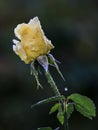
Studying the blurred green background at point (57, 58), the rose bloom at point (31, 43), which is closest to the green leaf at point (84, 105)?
the rose bloom at point (31, 43)

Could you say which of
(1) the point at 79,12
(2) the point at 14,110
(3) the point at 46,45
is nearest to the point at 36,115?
(2) the point at 14,110

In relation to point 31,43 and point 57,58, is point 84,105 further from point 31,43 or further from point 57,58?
point 57,58

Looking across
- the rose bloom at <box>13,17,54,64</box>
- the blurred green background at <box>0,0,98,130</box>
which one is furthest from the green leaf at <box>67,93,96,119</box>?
the blurred green background at <box>0,0,98,130</box>

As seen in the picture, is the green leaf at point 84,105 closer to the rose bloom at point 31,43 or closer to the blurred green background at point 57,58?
the rose bloom at point 31,43

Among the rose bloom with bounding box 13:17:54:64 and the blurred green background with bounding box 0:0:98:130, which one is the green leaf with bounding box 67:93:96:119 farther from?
the blurred green background with bounding box 0:0:98:130

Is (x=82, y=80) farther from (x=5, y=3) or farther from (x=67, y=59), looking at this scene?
(x=5, y=3)
